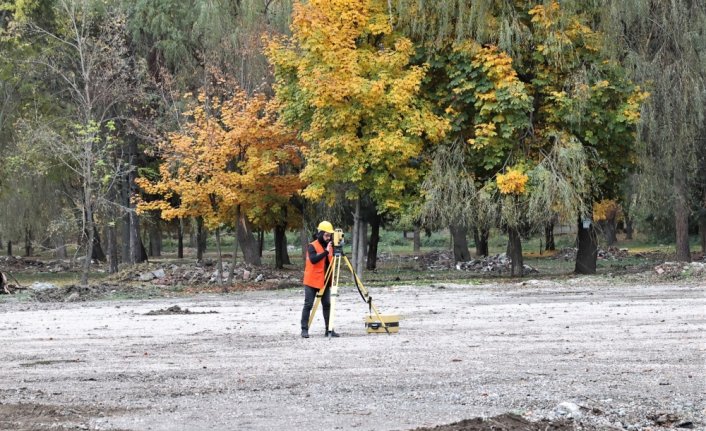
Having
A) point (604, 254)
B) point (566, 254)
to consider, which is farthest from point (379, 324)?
point (566, 254)

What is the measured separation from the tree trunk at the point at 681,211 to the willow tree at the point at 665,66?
0.86 ft

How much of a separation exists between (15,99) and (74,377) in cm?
3600

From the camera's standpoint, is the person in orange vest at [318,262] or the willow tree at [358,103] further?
the willow tree at [358,103]

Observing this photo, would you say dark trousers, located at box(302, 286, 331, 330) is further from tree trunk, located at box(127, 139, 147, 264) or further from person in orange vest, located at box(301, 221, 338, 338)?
tree trunk, located at box(127, 139, 147, 264)

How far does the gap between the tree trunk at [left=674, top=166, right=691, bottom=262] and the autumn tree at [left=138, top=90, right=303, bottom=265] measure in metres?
14.1

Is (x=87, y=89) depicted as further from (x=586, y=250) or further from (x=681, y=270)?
(x=681, y=270)

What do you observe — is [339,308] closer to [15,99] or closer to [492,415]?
[492,415]

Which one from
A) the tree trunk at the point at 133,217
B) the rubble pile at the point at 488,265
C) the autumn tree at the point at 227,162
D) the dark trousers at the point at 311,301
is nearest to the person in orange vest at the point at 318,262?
the dark trousers at the point at 311,301

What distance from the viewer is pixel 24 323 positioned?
2295 centimetres

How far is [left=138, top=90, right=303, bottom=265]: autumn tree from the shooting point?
117 feet

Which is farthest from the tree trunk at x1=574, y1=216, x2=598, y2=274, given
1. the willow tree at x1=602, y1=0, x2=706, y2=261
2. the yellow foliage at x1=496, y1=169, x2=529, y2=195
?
the yellow foliage at x1=496, y1=169, x2=529, y2=195

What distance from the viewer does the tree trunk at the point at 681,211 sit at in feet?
125

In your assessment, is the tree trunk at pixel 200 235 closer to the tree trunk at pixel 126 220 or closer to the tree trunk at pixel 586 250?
the tree trunk at pixel 126 220

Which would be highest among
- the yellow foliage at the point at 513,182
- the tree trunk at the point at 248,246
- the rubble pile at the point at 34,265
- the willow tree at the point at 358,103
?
the willow tree at the point at 358,103
